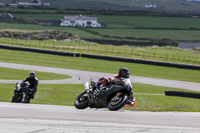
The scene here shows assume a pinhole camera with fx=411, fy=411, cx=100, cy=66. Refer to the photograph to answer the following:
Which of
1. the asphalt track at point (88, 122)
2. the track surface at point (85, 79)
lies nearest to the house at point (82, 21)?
the track surface at point (85, 79)

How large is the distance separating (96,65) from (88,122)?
43.3 metres

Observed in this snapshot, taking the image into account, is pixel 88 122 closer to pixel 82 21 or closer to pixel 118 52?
pixel 118 52

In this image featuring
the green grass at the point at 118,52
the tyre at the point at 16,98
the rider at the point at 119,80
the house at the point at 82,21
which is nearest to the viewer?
the rider at the point at 119,80

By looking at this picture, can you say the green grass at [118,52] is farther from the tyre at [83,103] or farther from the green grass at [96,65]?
the tyre at [83,103]

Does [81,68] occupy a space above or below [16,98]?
below

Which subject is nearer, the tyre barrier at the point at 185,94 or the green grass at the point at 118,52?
the tyre barrier at the point at 185,94

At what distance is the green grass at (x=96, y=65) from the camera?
1950 inches

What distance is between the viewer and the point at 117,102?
14.0m

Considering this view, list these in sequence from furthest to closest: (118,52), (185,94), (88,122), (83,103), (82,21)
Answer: (82,21)
(118,52)
(185,94)
(83,103)
(88,122)

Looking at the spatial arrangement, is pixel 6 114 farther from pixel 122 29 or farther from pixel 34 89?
pixel 122 29

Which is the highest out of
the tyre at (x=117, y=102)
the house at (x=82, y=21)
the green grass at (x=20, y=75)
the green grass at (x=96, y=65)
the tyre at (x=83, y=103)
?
the tyre at (x=117, y=102)

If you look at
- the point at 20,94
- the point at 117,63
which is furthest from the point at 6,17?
the point at 20,94

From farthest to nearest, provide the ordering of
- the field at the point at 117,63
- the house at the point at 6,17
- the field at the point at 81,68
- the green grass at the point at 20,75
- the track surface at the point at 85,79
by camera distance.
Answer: the house at the point at 6,17, the green grass at the point at 20,75, the track surface at the point at 85,79, the field at the point at 81,68, the field at the point at 117,63

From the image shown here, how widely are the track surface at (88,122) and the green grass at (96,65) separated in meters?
34.5
